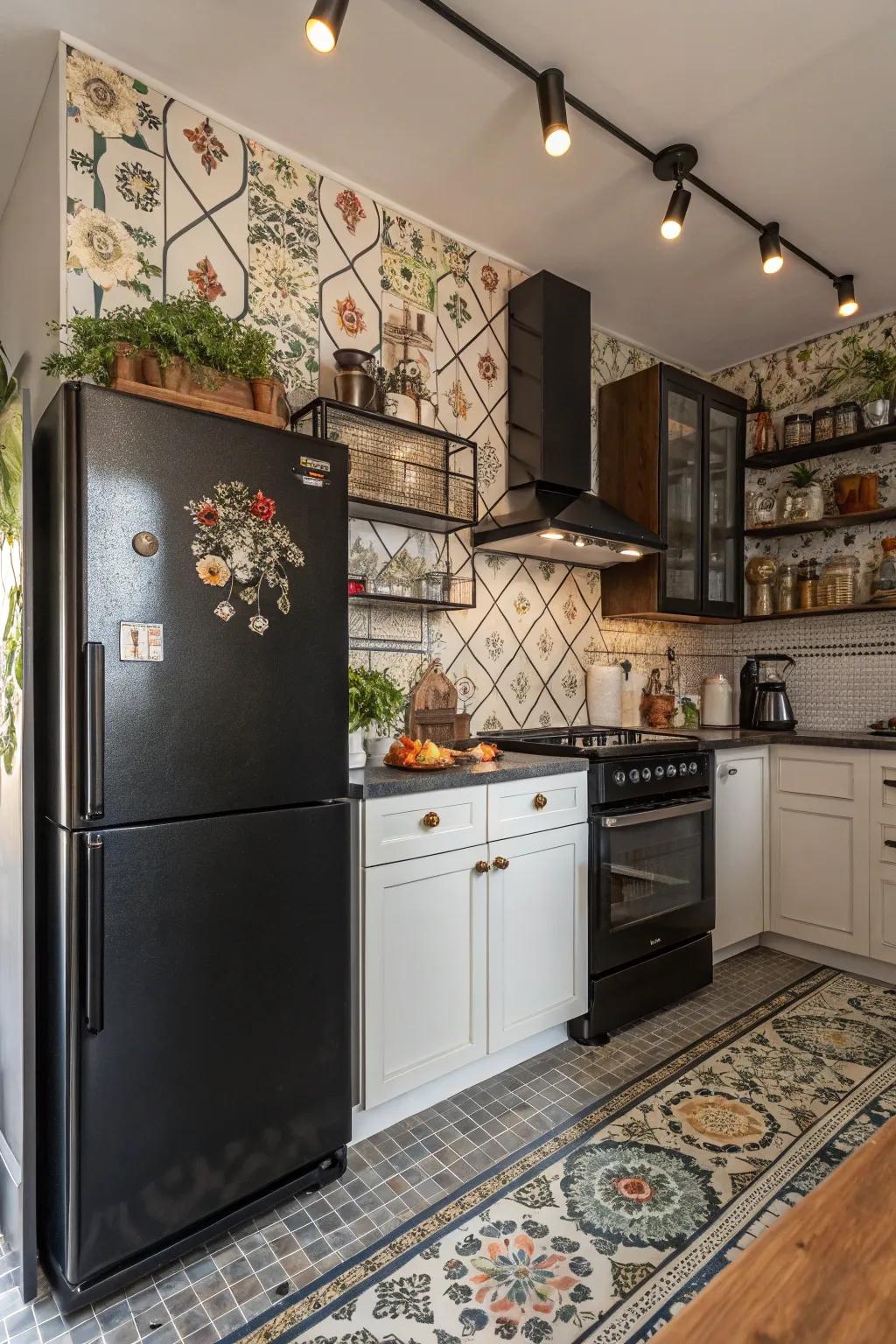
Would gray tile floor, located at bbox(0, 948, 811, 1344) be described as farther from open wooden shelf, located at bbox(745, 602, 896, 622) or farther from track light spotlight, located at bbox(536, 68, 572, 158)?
track light spotlight, located at bbox(536, 68, 572, 158)

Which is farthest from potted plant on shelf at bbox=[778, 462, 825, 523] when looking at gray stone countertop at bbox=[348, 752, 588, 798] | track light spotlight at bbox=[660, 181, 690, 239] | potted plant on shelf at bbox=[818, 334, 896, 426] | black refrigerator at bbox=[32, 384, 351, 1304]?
black refrigerator at bbox=[32, 384, 351, 1304]

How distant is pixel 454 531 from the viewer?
111 inches

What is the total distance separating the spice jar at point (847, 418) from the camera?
339 cm

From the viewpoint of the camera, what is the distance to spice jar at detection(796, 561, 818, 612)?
3.56 m

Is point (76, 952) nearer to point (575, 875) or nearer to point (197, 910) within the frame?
point (197, 910)

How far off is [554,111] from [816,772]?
257cm

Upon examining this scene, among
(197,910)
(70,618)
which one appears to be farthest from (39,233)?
(197,910)

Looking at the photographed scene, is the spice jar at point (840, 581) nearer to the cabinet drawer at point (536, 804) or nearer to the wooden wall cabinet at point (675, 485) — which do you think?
the wooden wall cabinet at point (675, 485)

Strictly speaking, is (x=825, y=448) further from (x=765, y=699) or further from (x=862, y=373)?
(x=765, y=699)

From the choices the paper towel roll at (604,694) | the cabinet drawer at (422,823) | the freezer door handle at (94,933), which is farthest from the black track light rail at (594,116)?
the freezer door handle at (94,933)

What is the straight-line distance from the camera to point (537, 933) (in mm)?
2281

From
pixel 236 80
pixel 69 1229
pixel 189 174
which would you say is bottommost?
pixel 69 1229

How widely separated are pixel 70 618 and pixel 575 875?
1.68 metres

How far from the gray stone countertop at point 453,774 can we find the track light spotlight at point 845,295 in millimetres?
2199
